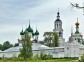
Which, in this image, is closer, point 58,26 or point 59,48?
point 59,48

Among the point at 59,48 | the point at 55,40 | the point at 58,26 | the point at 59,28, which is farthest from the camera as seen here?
the point at 59,28

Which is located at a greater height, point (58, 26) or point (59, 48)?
point (58, 26)

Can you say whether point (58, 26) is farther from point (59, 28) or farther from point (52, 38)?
point (52, 38)

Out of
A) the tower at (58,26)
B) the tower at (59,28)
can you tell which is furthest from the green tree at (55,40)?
the tower at (58,26)

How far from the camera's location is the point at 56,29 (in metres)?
82.6

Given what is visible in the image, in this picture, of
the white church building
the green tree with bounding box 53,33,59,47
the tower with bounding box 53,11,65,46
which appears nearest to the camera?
the white church building

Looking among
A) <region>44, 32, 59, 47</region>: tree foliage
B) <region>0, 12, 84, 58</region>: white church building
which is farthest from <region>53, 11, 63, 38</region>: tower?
<region>44, 32, 59, 47</region>: tree foliage

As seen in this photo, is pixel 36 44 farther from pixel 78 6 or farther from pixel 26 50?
pixel 78 6

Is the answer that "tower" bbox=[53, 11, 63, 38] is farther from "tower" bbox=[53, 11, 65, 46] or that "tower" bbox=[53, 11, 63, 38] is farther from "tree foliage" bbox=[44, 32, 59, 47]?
"tree foliage" bbox=[44, 32, 59, 47]

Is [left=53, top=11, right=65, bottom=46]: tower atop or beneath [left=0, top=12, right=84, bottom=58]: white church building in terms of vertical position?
atop

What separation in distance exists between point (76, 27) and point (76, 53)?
16.7 meters

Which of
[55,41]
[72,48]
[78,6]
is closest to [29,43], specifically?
[72,48]

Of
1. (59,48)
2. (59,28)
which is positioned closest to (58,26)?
(59,28)

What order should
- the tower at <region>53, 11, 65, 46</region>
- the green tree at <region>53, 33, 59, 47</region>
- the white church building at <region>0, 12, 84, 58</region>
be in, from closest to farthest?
the white church building at <region>0, 12, 84, 58</region>, the green tree at <region>53, 33, 59, 47</region>, the tower at <region>53, 11, 65, 46</region>
